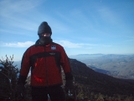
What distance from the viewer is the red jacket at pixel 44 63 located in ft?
14.6

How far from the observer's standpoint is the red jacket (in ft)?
14.6

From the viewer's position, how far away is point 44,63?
4488 millimetres

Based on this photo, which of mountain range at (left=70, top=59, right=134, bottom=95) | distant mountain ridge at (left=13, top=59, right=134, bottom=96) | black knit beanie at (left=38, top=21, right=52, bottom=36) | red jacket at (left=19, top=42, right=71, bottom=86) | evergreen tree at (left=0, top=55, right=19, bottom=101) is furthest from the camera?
mountain range at (left=70, top=59, right=134, bottom=95)

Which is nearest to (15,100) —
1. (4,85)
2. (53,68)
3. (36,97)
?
(4,85)

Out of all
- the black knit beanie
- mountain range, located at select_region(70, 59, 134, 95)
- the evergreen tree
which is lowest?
mountain range, located at select_region(70, 59, 134, 95)

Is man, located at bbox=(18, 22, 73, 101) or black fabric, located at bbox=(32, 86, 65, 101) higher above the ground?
man, located at bbox=(18, 22, 73, 101)

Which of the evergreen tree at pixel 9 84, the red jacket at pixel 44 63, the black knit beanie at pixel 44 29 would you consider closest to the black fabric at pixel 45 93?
the red jacket at pixel 44 63

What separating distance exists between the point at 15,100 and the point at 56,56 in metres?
5.47

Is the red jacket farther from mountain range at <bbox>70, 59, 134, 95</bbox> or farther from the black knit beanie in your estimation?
mountain range at <bbox>70, 59, 134, 95</bbox>

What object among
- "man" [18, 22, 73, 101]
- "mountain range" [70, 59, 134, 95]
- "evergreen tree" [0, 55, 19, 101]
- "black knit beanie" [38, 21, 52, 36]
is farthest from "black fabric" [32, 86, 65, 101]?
"mountain range" [70, 59, 134, 95]

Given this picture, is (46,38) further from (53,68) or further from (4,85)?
(4,85)

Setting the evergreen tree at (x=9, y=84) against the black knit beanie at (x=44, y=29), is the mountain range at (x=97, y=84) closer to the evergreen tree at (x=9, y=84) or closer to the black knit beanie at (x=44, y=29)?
the evergreen tree at (x=9, y=84)

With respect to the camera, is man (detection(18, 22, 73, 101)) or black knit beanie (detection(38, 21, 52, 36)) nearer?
man (detection(18, 22, 73, 101))

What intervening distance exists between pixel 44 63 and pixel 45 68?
5.9 inches
